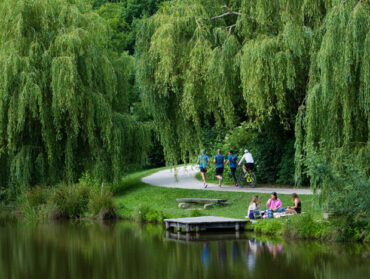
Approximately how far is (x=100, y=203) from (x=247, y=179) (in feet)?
19.4

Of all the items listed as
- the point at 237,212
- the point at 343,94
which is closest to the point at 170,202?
the point at 237,212

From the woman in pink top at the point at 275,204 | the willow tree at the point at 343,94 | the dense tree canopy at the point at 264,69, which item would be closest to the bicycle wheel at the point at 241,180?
the dense tree canopy at the point at 264,69

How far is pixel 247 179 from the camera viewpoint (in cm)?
2312

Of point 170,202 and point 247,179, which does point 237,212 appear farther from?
point 247,179

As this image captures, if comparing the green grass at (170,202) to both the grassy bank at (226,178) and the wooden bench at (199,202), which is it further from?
the grassy bank at (226,178)

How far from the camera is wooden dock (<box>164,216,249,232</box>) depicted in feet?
53.0

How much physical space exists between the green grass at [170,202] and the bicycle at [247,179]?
1.70 m

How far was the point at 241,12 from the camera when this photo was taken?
1823 centimetres

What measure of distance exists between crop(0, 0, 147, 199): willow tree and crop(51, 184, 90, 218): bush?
114 centimetres

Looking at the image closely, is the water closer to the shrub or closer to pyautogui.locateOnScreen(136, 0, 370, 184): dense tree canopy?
the shrub

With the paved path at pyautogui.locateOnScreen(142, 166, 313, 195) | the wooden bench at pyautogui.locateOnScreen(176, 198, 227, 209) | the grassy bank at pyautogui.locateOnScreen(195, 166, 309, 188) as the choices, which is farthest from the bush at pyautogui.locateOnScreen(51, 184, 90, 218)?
the grassy bank at pyautogui.locateOnScreen(195, 166, 309, 188)

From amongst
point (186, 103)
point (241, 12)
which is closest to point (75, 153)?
point (186, 103)

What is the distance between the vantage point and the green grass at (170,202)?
18500mm

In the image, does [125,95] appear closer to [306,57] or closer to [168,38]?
[168,38]
